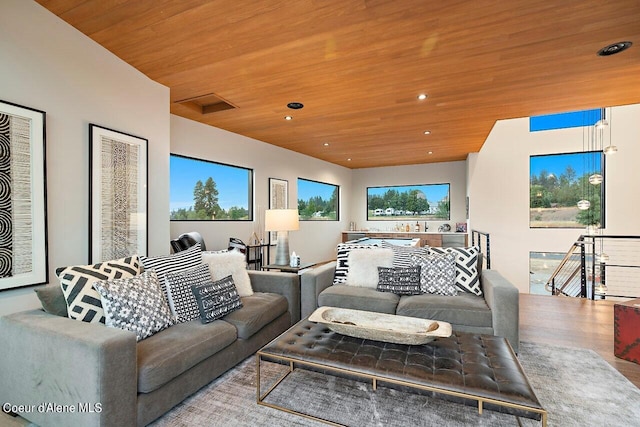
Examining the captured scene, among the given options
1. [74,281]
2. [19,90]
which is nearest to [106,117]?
[19,90]

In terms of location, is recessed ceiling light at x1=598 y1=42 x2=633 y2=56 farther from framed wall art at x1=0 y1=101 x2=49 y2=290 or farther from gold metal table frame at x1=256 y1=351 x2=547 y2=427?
framed wall art at x1=0 y1=101 x2=49 y2=290

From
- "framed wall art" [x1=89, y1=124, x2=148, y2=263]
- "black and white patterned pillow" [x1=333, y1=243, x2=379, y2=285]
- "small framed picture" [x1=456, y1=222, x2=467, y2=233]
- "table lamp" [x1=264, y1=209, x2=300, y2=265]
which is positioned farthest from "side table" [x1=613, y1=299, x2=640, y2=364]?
"small framed picture" [x1=456, y1=222, x2=467, y2=233]

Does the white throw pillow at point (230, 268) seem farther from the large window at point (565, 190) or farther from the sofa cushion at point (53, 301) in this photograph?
the large window at point (565, 190)

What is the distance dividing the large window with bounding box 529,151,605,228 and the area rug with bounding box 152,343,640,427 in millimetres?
5022

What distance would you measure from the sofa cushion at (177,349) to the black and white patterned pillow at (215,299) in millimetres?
69

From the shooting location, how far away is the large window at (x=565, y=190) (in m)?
6.24

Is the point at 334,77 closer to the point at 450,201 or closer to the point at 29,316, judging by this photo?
the point at 29,316

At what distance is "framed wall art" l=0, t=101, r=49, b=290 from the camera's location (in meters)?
2.10

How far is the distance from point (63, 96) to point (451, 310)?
363 centimetres

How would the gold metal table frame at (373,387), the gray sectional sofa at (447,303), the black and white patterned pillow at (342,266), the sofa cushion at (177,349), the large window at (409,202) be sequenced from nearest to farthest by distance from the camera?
the gold metal table frame at (373,387)
the sofa cushion at (177,349)
the gray sectional sofa at (447,303)
the black and white patterned pillow at (342,266)
the large window at (409,202)

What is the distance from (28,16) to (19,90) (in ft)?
1.81

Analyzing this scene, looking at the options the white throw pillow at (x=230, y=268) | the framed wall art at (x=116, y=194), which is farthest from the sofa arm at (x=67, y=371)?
the white throw pillow at (x=230, y=268)

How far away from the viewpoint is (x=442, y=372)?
160cm

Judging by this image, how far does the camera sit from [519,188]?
6633 mm
